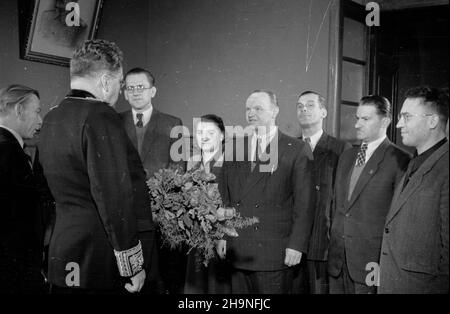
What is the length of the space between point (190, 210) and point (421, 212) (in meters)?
1.04

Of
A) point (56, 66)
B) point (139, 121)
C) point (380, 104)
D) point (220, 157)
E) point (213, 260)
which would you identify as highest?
point (56, 66)

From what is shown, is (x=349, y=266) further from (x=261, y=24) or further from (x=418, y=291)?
(x=261, y=24)

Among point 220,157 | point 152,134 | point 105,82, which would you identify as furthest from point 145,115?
point 105,82

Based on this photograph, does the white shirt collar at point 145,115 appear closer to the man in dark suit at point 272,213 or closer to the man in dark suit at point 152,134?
the man in dark suit at point 152,134

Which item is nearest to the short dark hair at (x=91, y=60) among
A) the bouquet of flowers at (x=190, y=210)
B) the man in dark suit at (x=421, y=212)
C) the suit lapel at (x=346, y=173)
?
the bouquet of flowers at (x=190, y=210)

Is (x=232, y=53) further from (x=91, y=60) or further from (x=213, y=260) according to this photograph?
(x=91, y=60)

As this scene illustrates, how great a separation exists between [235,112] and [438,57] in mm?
2362

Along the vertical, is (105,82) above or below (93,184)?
above

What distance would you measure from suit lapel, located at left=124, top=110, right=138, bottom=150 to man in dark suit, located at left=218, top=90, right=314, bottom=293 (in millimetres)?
876

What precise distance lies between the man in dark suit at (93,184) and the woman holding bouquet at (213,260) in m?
1.06

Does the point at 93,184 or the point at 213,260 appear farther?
the point at 213,260

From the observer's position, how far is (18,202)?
91.7 inches

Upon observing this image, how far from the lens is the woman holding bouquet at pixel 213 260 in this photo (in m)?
3.22

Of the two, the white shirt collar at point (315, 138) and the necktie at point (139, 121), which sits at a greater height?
the necktie at point (139, 121)
